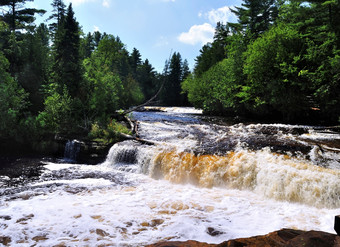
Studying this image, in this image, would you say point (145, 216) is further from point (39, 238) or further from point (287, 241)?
point (287, 241)

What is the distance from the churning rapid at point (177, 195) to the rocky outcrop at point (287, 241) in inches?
33.4

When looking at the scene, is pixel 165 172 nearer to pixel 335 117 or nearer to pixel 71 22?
pixel 71 22

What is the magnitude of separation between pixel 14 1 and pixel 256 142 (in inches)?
1138

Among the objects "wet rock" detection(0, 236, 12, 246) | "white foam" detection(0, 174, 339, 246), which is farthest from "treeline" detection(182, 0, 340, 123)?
"wet rock" detection(0, 236, 12, 246)

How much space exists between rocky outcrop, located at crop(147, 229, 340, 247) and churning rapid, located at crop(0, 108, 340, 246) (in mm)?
849

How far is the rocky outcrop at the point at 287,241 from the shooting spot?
3174 mm

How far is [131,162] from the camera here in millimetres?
10562

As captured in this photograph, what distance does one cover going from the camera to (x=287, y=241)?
3.47m

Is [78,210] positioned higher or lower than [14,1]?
lower

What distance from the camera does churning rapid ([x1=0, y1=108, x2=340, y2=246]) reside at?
473 centimetres

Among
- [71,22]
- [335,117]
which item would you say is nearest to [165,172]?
[71,22]

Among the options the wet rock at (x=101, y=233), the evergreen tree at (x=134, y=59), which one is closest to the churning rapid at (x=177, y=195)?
the wet rock at (x=101, y=233)

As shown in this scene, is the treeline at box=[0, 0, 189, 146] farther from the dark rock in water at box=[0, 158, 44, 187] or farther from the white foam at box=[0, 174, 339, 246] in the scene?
the white foam at box=[0, 174, 339, 246]

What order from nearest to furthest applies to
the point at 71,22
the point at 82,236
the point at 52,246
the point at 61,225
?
1. the point at 52,246
2. the point at 82,236
3. the point at 61,225
4. the point at 71,22
